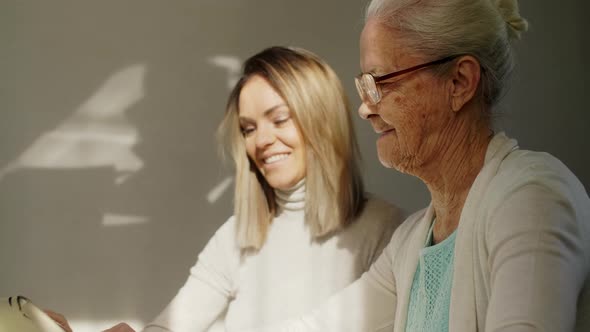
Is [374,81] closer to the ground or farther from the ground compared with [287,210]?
farther from the ground

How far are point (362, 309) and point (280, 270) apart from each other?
1.46ft

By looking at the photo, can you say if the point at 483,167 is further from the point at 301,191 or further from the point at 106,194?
the point at 106,194

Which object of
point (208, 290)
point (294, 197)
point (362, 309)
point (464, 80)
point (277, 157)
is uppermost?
point (464, 80)

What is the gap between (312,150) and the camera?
210cm

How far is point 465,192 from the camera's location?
1425 mm

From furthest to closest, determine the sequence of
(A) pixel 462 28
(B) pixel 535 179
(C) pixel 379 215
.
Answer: (C) pixel 379 215 → (A) pixel 462 28 → (B) pixel 535 179

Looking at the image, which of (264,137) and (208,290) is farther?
(208,290)

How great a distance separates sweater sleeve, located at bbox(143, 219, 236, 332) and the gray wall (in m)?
0.34

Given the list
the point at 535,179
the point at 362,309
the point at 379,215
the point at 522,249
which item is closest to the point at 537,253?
the point at 522,249

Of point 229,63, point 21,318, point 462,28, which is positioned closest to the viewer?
point 21,318

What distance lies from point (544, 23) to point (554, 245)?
4.33ft

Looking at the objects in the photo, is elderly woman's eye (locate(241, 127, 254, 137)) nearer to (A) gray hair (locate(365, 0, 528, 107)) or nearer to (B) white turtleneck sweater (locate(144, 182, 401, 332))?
(B) white turtleneck sweater (locate(144, 182, 401, 332))

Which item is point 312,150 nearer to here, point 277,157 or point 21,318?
point 277,157

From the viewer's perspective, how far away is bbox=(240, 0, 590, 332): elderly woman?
43.1 inches
